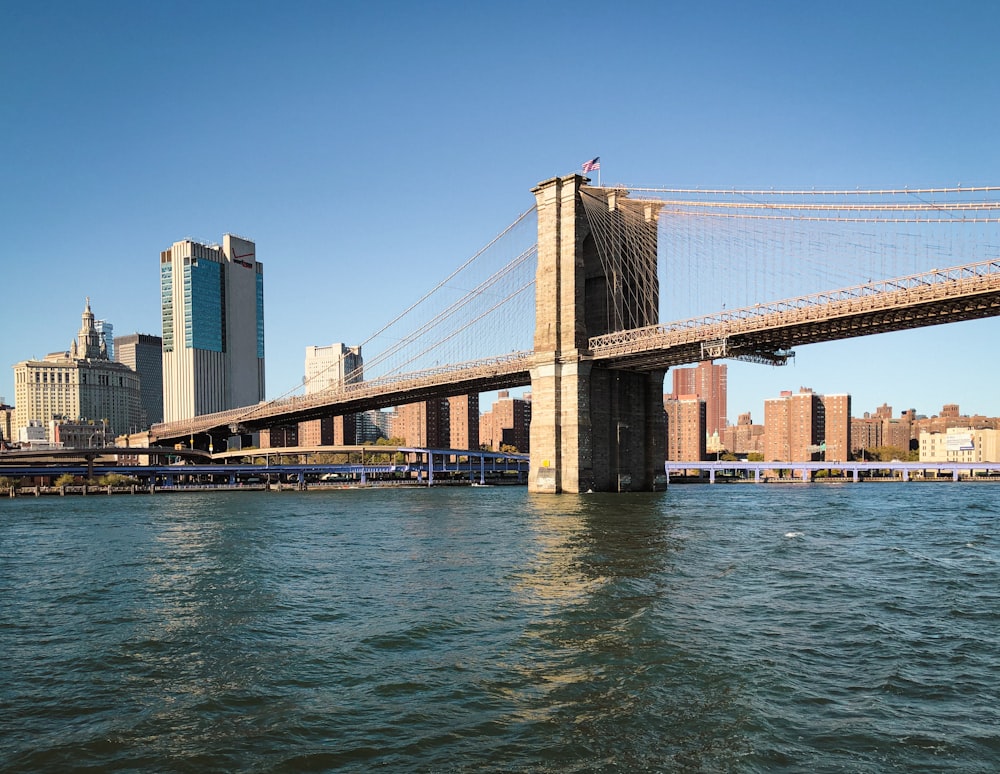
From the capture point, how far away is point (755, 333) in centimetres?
5212

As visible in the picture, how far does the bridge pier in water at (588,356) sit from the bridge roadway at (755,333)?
259 centimetres

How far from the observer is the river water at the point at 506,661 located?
8711mm

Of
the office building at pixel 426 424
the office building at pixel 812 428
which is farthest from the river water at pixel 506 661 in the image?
the office building at pixel 812 428

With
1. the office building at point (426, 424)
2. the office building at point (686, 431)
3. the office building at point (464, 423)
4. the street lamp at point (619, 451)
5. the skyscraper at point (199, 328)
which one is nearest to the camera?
the street lamp at point (619, 451)

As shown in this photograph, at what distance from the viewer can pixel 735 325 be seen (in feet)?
175

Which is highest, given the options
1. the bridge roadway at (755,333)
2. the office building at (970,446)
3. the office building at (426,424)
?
the bridge roadway at (755,333)

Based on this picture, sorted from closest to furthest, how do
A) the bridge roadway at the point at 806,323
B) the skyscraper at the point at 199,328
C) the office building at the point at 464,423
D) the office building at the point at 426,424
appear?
the bridge roadway at the point at 806,323 → the office building at the point at 426,424 → the office building at the point at 464,423 → the skyscraper at the point at 199,328

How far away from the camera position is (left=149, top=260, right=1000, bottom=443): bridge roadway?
4369 centimetres

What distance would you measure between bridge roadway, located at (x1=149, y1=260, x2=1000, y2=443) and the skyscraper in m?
118

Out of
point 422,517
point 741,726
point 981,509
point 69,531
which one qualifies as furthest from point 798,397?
point 741,726

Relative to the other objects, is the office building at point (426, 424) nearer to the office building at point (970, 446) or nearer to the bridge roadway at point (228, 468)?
the bridge roadway at point (228, 468)

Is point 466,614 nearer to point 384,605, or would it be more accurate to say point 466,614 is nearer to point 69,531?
point 384,605

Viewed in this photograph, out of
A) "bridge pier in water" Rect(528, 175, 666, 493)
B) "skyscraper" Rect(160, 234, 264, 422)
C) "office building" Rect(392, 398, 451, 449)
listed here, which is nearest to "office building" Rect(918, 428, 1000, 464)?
"office building" Rect(392, 398, 451, 449)

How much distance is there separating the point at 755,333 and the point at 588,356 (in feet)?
40.3
